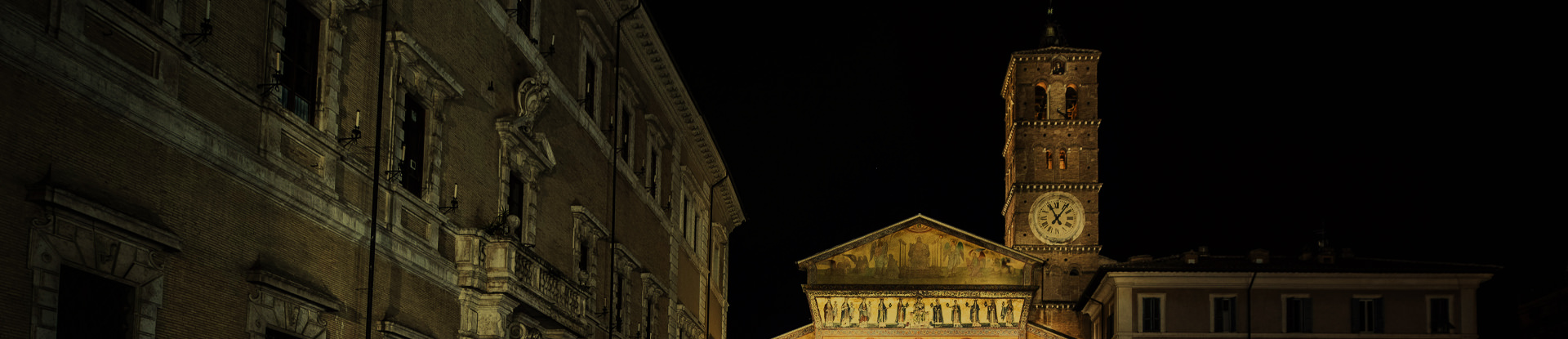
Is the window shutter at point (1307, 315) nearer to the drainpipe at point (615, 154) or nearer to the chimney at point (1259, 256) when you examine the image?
the chimney at point (1259, 256)

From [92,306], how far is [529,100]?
40.1ft

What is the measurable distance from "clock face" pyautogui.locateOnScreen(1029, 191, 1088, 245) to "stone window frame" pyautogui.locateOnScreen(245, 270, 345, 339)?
54.9m

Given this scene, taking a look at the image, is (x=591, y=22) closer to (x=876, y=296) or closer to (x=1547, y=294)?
(x=876, y=296)

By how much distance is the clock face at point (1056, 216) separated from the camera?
7050 cm

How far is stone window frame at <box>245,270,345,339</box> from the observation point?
16.1 metres

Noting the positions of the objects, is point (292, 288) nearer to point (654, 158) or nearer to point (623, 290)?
point (623, 290)

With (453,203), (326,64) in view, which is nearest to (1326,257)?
(453,203)

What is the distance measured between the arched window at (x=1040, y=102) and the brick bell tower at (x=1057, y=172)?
0.12 ft

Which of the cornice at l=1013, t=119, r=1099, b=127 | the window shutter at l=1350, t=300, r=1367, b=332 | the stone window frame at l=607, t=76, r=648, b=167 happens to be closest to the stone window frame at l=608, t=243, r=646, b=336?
the stone window frame at l=607, t=76, r=648, b=167

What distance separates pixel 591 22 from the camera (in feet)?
101

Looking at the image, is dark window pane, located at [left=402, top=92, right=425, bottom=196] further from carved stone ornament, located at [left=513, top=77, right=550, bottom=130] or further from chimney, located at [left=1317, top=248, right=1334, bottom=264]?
chimney, located at [left=1317, top=248, right=1334, bottom=264]

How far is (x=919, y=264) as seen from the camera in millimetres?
61906

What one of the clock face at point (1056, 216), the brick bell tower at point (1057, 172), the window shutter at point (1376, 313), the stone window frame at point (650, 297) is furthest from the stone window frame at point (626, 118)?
the clock face at point (1056, 216)

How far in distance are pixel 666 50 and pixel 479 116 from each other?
14.2m
